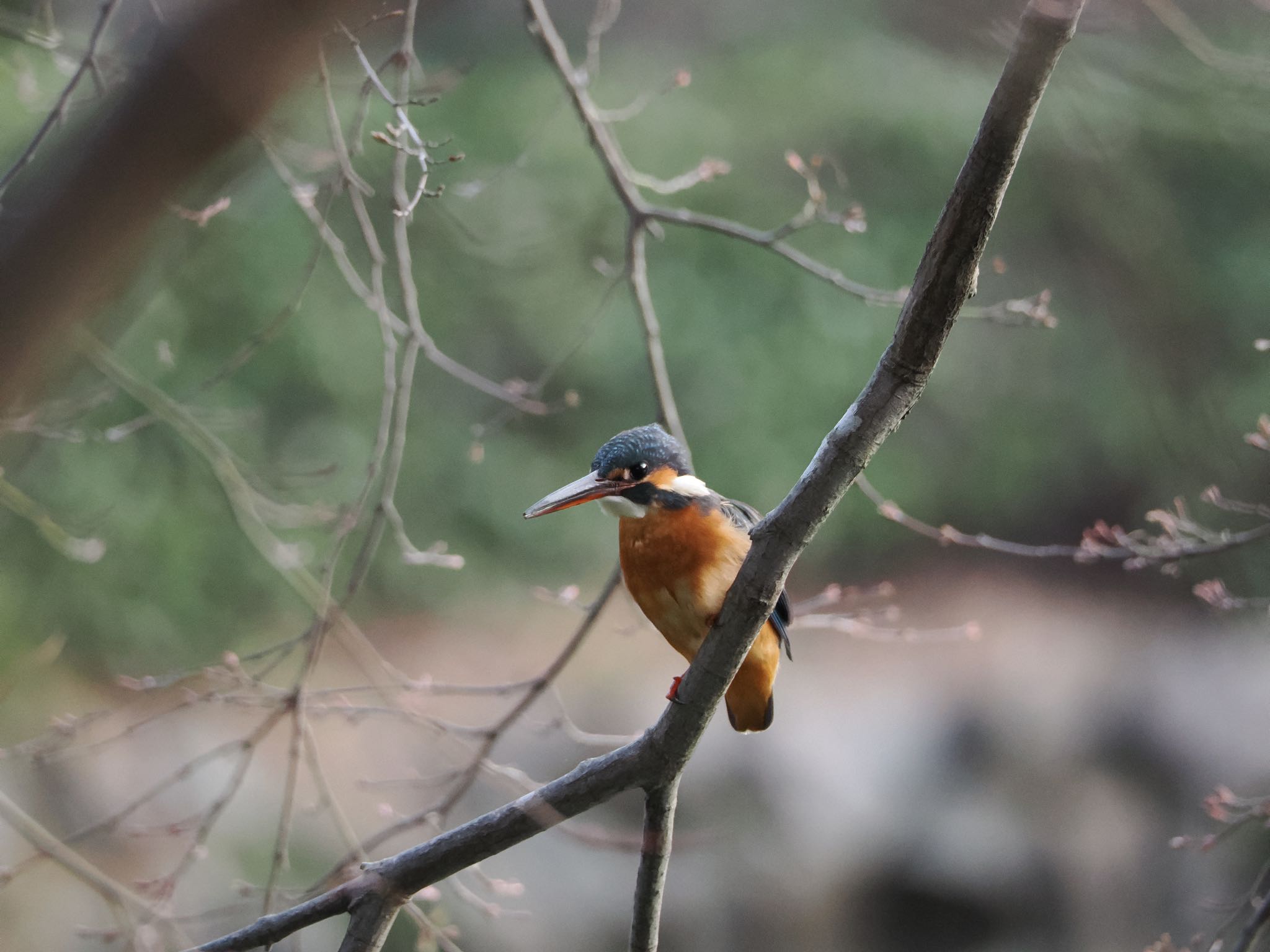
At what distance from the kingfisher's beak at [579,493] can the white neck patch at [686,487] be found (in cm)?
6

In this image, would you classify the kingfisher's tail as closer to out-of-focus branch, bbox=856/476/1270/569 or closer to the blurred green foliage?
out-of-focus branch, bbox=856/476/1270/569

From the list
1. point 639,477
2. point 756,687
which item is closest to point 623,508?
point 639,477

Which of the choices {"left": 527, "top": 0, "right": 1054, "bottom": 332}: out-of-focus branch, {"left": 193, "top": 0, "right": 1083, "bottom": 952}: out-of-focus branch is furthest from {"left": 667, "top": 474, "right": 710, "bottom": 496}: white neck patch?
{"left": 193, "top": 0, "right": 1083, "bottom": 952}: out-of-focus branch

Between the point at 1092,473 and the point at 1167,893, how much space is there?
1596 millimetres

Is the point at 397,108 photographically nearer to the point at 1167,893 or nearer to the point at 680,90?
the point at 1167,893

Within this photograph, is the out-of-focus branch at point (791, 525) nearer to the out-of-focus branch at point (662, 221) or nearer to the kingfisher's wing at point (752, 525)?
the kingfisher's wing at point (752, 525)

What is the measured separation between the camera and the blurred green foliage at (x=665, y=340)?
3139 mm

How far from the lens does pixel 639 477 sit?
42.7 inches

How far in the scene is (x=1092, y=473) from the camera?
12.6 feet

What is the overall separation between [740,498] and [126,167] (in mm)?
2957

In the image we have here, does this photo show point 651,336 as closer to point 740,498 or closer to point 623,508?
point 623,508

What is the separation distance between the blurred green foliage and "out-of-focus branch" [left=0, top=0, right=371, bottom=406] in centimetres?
216

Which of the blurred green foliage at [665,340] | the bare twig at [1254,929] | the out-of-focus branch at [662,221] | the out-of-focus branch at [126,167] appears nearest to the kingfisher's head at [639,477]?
the out-of-focus branch at [662,221]

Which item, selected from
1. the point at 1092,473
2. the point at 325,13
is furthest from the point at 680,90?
the point at 325,13
